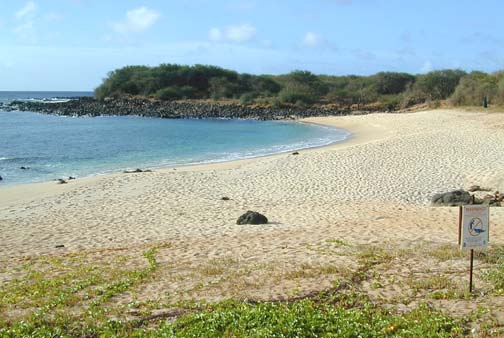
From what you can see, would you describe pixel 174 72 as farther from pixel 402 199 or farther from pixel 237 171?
pixel 402 199

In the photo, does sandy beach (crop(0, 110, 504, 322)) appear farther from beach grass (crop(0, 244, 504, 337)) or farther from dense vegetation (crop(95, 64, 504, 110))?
dense vegetation (crop(95, 64, 504, 110))

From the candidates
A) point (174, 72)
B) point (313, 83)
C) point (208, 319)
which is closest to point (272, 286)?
point (208, 319)

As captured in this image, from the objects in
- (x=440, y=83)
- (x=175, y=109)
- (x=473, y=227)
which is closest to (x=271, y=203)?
(x=473, y=227)

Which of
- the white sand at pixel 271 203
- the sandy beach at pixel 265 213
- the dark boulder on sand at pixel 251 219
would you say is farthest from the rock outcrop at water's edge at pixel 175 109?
the dark boulder on sand at pixel 251 219

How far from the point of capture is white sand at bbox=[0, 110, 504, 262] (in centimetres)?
1070

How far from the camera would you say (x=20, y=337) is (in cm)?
562

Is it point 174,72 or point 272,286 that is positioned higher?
point 174,72

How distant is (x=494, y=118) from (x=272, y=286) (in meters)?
31.4

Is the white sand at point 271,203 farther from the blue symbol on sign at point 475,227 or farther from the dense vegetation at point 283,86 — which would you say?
the dense vegetation at point 283,86

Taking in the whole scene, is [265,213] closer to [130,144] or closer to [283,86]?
[130,144]

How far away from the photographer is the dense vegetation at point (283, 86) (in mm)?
64438

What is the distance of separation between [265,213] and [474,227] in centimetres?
768

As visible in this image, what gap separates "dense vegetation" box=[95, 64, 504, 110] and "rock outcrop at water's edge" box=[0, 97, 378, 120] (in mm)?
3192

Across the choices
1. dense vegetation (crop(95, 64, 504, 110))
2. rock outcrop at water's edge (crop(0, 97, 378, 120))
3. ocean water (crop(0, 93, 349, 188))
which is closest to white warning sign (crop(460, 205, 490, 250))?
ocean water (crop(0, 93, 349, 188))
